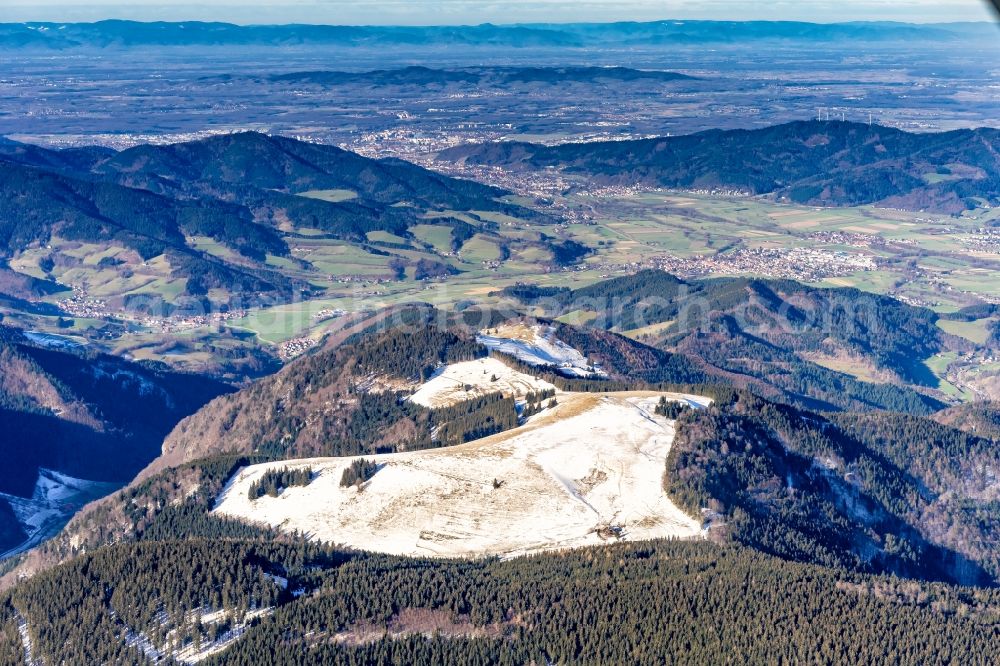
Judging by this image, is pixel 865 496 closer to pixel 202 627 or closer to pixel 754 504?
pixel 754 504

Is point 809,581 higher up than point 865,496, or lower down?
higher up

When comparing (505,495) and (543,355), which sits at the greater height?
(505,495)

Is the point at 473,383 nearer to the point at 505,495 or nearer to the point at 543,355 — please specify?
the point at 543,355

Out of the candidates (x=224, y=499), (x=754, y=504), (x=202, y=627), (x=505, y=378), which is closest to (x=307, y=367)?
(x=505, y=378)

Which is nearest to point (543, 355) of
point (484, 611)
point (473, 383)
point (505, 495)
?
point (473, 383)

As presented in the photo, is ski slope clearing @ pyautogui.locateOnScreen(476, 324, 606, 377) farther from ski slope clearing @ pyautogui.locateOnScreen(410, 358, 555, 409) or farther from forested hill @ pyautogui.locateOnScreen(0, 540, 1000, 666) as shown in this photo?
forested hill @ pyautogui.locateOnScreen(0, 540, 1000, 666)
